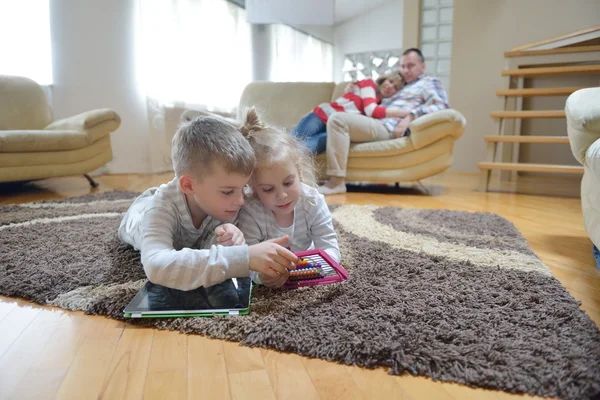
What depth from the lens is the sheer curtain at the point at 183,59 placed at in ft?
12.6

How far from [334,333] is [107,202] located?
1875mm

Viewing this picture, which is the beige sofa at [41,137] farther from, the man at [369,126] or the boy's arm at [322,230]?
the boy's arm at [322,230]

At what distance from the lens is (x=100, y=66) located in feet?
12.3

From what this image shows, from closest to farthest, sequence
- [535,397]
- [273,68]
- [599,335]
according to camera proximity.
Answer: [535,397] → [599,335] → [273,68]

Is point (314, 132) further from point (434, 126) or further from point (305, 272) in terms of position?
point (305, 272)

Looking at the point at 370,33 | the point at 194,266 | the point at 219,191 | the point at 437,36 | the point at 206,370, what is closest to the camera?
the point at 206,370

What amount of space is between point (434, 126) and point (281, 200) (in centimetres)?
Result: 193

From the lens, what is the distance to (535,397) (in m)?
0.68

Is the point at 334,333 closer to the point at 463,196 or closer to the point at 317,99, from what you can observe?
the point at 463,196

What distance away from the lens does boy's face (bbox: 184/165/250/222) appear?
40.9 inches

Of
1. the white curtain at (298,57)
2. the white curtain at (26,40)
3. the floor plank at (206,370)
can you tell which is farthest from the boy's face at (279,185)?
the white curtain at (298,57)

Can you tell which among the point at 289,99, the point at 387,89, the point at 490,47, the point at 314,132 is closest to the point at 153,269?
the point at 314,132

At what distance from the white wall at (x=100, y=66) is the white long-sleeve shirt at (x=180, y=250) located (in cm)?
304

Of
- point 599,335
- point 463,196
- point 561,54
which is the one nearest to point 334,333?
point 599,335
